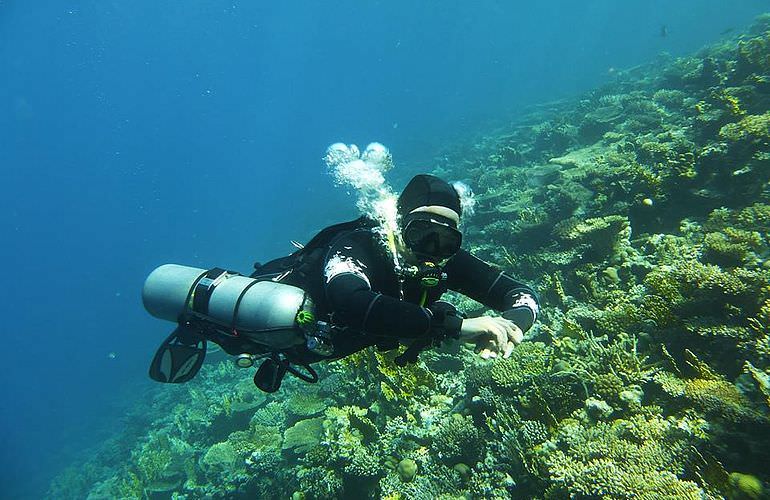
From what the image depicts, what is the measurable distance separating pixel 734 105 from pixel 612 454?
9843 mm

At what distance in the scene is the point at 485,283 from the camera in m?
3.26

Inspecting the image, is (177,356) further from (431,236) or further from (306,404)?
(306,404)

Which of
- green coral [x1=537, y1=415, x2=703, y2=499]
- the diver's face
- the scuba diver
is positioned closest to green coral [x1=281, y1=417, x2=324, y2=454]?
the scuba diver

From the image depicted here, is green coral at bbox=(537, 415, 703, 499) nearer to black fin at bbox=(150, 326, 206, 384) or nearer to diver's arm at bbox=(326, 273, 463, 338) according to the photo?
diver's arm at bbox=(326, 273, 463, 338)

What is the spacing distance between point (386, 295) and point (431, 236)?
1.66 feet

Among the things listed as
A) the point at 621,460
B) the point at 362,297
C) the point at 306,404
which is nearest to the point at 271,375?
the point at 362,297

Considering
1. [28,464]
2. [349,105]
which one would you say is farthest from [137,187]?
[28,464]

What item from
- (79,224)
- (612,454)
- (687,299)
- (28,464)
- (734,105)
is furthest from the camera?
(79,224)

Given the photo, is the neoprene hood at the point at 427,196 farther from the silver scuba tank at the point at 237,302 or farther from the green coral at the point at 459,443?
the green coral at the point at 459,443

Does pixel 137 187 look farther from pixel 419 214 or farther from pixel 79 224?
pixel 419 214

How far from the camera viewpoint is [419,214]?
2.64 m

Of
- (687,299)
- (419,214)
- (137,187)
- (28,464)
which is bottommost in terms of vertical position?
(28,464)

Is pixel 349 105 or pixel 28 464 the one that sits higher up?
pixel 349 105

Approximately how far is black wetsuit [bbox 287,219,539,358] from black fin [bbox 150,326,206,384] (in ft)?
6.15
